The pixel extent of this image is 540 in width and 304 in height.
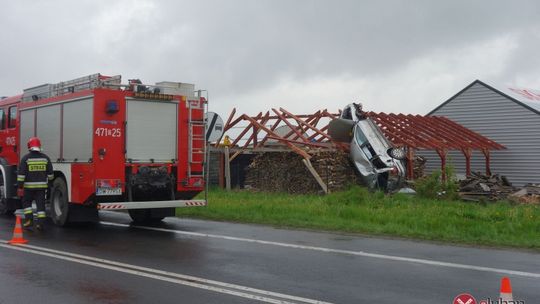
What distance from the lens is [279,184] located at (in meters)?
23.2

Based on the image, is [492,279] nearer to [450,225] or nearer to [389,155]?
[450,225]

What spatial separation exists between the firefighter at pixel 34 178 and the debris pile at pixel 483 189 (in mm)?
12208

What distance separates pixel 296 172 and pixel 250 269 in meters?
14.5

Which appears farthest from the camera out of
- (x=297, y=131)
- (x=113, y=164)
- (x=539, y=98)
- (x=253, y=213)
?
(x=539, y=98)

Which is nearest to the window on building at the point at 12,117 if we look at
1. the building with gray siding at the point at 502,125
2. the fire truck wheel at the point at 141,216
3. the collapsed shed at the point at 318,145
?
the fire truck wheel at the point at 141,216

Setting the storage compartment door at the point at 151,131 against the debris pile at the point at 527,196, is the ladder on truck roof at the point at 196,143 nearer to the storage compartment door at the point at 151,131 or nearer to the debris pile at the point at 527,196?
the storage compartment door at the point at 151,131

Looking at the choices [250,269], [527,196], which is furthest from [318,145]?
[250,269]

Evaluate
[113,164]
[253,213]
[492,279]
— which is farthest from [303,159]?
[492,279]

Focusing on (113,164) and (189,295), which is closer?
(189,295)

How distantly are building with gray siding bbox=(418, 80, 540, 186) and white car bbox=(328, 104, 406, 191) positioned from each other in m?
5.15

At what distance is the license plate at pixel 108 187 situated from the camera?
468 inches

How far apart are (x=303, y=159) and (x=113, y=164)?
10.9m

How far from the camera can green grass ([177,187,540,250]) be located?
1160 centimetres

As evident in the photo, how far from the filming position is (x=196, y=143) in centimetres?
1355
